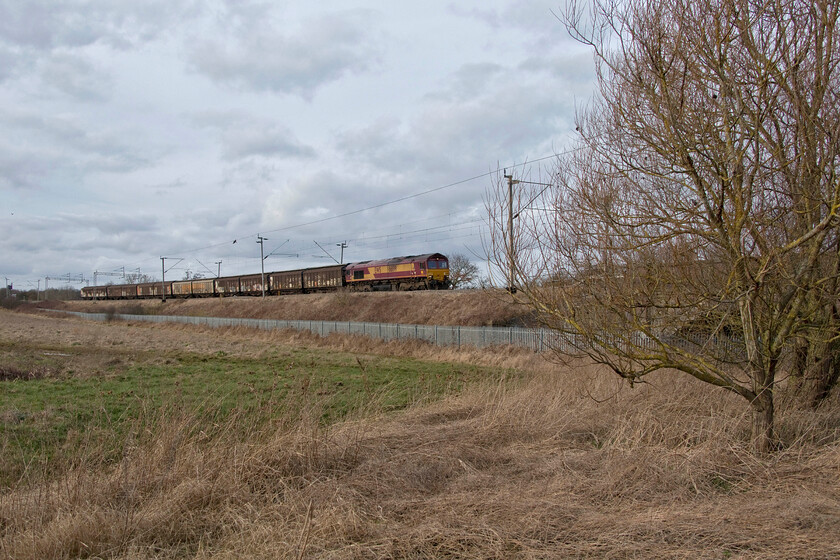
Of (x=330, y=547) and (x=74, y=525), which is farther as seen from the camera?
(x=74, y=525)

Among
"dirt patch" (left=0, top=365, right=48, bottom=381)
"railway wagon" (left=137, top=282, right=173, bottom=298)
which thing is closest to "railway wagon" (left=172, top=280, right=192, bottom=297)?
"railway wagon" (left=137, top=282, right=173, bottom=298)

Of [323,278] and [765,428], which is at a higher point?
[323,278]

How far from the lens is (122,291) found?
82000mm

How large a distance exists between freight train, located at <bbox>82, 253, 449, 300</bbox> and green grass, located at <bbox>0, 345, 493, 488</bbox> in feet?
50.0

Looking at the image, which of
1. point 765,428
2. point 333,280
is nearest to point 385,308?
point 333,280

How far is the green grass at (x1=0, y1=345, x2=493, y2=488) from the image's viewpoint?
6547mm

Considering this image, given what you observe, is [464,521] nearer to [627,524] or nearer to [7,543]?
[627,524]

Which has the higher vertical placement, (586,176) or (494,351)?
(586,176)

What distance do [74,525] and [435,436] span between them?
3764 mm

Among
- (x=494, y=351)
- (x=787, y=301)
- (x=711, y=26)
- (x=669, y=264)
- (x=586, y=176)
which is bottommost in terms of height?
(x=494, y=351)

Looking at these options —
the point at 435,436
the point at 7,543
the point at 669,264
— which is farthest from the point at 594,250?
the point at 7,543

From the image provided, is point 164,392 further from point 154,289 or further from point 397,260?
point 154,289

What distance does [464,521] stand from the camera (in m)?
3.92

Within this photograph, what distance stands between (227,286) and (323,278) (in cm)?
1920
